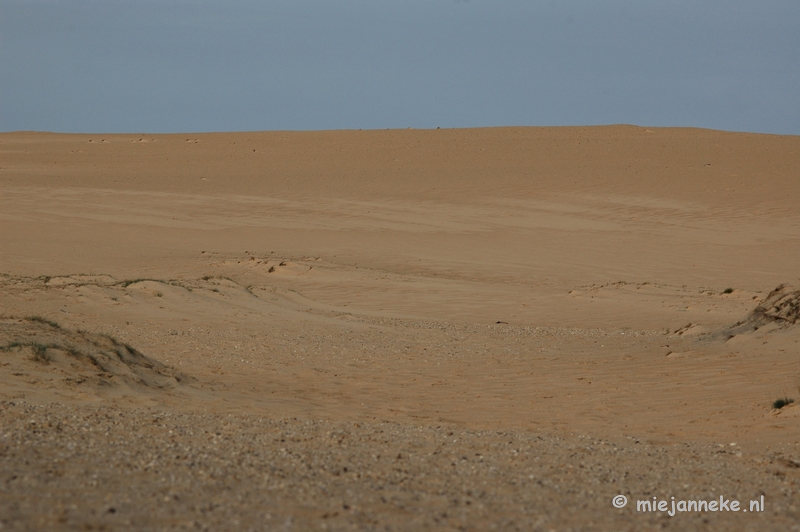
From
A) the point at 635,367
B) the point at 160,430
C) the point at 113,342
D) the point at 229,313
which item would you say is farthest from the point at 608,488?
the point at 229,313

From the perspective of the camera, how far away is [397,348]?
12.2 meters

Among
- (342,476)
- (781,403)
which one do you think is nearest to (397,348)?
(781,403)

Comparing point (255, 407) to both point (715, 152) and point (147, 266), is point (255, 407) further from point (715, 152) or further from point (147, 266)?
point (715, 152)

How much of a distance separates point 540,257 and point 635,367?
11.6m

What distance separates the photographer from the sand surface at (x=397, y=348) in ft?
15.7

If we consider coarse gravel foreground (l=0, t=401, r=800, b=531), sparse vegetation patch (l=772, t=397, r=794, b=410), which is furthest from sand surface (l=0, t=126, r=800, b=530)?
sparse vegetation patch (l=772, t=397, r=794, b=410)

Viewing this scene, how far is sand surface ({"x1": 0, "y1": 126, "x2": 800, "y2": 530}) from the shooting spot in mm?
4781

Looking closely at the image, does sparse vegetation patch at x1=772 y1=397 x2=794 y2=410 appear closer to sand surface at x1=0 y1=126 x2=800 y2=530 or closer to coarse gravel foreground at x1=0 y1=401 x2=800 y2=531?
sand surface at x1=0 y1=126 x2=800 y2=530

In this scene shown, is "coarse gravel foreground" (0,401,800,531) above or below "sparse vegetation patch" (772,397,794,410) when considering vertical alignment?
below

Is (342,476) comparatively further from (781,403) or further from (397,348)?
(397,348)

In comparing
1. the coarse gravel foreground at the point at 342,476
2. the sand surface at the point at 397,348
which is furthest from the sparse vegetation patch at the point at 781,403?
the coarse gravel foreground at the point at 342,476

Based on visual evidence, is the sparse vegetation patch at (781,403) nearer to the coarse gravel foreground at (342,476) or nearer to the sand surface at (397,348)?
the sand surface at (397,348)

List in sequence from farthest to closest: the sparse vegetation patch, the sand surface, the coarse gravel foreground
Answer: the sparse vegetation patch < the sand surface < the coarse gravel foreground

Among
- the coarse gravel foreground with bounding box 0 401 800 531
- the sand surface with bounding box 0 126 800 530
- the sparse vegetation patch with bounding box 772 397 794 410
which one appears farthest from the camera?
the sparse vegetation patch with bounding box 772 397 794 410
